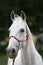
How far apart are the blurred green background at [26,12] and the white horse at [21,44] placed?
363 inches

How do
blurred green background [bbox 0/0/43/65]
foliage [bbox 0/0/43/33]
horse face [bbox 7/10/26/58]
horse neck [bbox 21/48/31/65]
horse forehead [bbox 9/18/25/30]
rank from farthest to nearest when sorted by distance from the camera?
foliage [bbox 0/0/43/33] < blurred green background [bbox 0/0/43/65] < horse neck [bbox 21/48/31/65] < horse forehead [bbox 9/18/25/30] < horse face [bbox 7/10/26/58]

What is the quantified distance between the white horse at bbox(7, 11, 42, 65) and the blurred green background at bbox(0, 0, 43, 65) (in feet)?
30.2

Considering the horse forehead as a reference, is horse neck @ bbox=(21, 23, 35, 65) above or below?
below

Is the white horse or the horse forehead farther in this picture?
the horse forehead

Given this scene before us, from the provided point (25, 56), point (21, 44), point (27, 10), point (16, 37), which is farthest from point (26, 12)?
point (16, 37)

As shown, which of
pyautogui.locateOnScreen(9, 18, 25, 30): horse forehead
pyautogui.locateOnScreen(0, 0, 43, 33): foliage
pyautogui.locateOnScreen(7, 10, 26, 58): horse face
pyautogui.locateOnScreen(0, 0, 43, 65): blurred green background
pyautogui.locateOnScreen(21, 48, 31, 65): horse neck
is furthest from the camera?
pyautogui.locateOnScreen(0, 0, 43, 33): foliage

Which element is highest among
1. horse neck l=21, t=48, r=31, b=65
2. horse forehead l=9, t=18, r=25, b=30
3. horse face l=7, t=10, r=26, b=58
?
horse forehead l=9, t=18, r=25, b=30

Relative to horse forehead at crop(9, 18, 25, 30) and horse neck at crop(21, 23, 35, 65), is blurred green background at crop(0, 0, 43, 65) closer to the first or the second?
horse neck at crop(21, 23, 35, 65)

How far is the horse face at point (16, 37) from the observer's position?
6.96m

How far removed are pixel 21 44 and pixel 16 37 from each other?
225 mm

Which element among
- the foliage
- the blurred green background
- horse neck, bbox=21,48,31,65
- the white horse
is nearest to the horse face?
the white horse

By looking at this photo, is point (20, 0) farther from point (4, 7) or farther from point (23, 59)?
point (23, 59)

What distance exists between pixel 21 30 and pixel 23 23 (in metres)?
0.21

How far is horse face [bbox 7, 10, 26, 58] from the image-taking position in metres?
6.96
